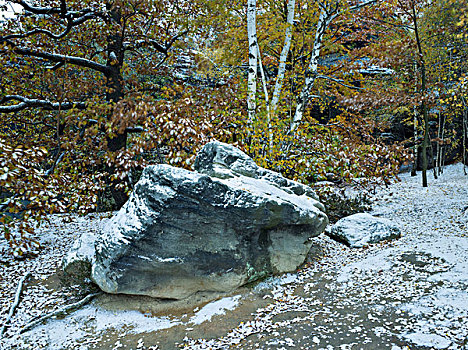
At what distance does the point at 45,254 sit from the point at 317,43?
317 inches

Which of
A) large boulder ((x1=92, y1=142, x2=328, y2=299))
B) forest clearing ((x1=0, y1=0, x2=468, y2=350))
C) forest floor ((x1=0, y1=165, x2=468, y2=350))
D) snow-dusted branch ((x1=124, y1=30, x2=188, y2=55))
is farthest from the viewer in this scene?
snow-dusted branch ((x1=124, y1=30, x2=188, y2=55))

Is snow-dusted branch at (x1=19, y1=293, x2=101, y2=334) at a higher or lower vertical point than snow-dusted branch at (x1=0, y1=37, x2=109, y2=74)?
lower

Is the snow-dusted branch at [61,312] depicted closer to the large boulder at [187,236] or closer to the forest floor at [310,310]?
the forest floor at [310,310]

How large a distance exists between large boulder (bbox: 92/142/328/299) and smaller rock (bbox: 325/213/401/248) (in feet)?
6.10

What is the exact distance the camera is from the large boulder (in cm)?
410

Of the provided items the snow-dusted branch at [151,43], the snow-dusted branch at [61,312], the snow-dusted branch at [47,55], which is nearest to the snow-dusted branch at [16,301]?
the snow-dusted branch at [61,312]

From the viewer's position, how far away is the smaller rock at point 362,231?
571 cm

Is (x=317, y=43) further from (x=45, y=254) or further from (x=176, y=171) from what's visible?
(x=45, y=254)

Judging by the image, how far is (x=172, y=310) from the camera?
4.17 m

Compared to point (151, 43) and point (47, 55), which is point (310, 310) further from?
point (151, 43)

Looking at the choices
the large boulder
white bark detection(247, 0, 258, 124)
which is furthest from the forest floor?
white bark detection(247, 0, 258, 124)

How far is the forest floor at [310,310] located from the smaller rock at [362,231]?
0.77 ft

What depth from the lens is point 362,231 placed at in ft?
19.4

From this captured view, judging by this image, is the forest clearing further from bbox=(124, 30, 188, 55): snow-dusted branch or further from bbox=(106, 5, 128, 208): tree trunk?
bbox=(124, 30, 188, 55): snow-dusted branch
